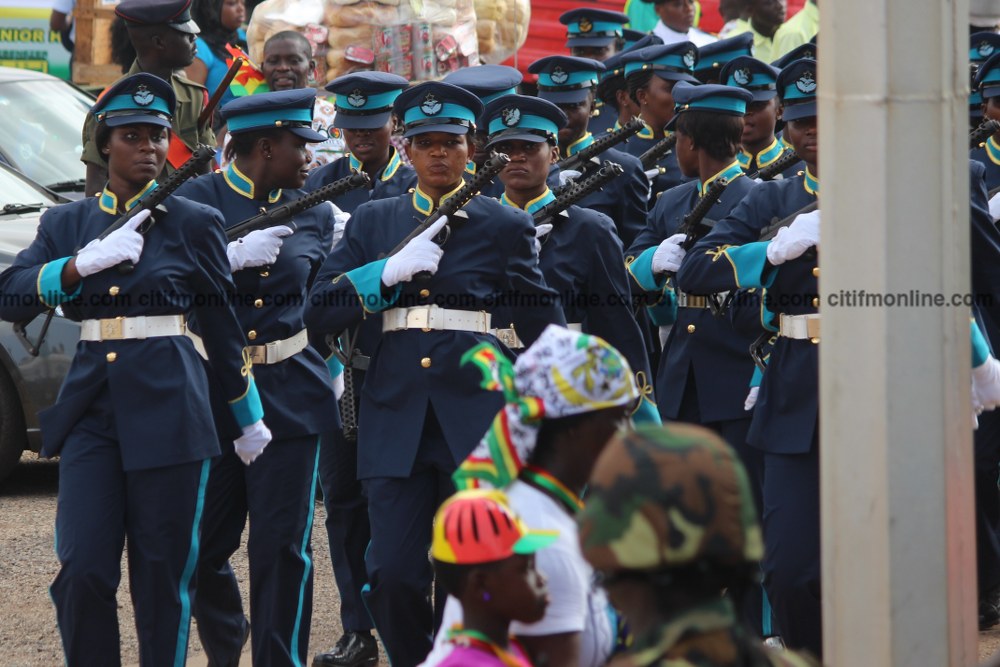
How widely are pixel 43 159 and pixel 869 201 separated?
26.4 ft

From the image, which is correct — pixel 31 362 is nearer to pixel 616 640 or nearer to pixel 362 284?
pixel 362 284

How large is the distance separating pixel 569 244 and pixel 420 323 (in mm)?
1042

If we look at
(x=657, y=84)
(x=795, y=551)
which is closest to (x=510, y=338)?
(x=795, y=551)

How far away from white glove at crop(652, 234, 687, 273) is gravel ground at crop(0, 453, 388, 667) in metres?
1.92

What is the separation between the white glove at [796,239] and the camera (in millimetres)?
5734

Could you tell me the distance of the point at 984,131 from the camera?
7441 millimetres

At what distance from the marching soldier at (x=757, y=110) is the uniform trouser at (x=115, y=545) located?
343cm

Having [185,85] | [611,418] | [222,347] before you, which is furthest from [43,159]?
[611,418]

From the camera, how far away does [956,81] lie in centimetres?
360

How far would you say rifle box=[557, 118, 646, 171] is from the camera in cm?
842

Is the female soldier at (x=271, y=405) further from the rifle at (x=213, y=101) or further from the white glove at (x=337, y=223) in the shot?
the rifle at (x=213, y=101)

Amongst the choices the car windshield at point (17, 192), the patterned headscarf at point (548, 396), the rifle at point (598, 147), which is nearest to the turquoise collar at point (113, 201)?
the patterned headscarf at point (548, 396)

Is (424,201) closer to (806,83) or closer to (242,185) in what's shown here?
(242,185)

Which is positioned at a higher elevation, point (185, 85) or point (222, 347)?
point (185, 85)
